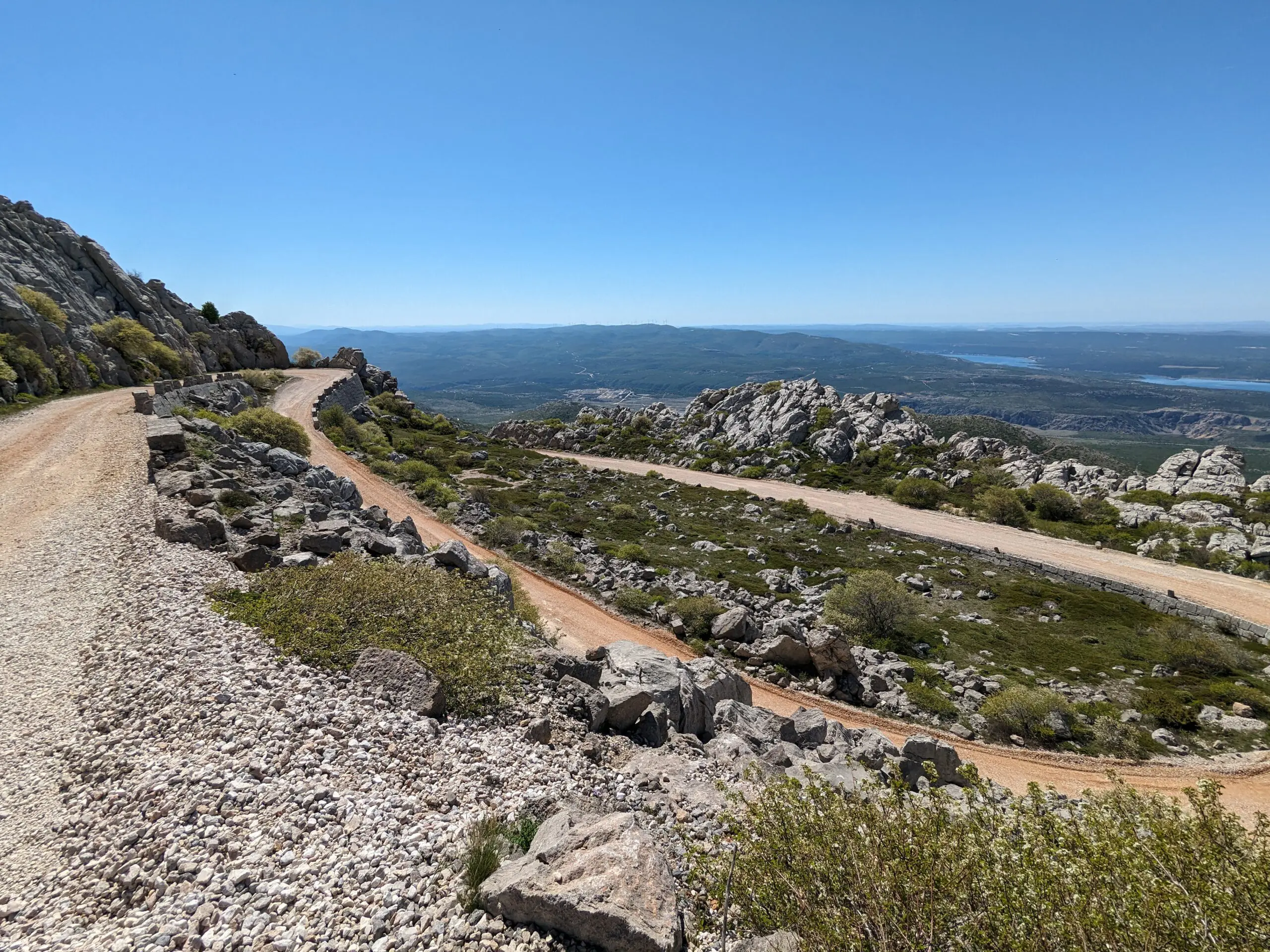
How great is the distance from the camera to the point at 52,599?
12906mm

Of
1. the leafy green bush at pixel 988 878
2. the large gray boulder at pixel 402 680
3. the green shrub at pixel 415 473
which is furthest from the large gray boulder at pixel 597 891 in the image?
the green shrub at pixel 415 473

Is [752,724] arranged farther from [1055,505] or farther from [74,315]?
[74,315]

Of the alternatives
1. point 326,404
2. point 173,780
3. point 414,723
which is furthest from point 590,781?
point 326,404

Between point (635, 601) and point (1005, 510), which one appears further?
point (1005, 510)

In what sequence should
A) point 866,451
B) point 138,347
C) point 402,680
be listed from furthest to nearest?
1. point 866,451
2. point 138,347
3. point 402,680

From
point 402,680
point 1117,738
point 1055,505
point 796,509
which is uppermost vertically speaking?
point 402,680

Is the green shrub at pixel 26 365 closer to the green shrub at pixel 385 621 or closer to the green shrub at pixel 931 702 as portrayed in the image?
the green shrub at pixel 385 621

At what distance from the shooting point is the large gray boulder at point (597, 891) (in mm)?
6039

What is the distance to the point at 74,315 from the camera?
158ft

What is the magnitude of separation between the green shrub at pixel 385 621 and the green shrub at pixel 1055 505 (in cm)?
5944

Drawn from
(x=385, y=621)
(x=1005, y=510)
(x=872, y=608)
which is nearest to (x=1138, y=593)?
(x=1005, y=510)

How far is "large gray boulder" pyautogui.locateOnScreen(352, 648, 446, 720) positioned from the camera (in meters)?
10.2

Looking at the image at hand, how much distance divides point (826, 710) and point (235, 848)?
20.5 m

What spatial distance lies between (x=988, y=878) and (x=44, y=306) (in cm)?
6473
